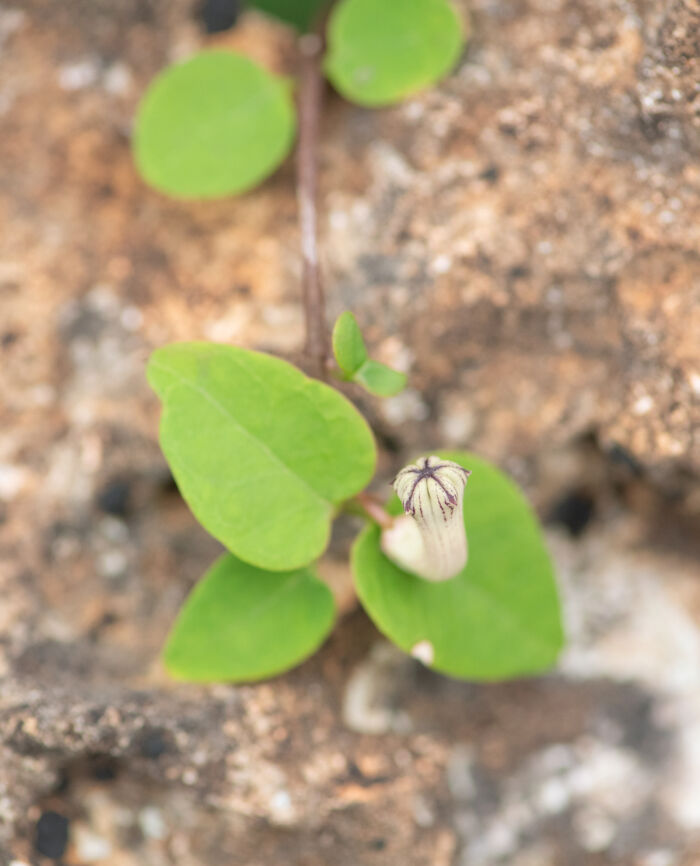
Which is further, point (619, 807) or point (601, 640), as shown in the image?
point (601, 640)

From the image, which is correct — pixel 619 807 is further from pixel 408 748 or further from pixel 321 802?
pixel 321 802

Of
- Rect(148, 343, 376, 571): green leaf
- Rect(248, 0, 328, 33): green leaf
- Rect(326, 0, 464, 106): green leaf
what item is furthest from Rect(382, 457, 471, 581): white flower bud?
Rect(248, 0, 328, 33): green leaf

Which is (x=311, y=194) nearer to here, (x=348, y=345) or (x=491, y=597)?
(x=348, y=345)

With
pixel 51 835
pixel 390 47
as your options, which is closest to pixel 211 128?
pixel 390 47

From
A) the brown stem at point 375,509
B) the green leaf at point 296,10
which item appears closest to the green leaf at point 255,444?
the brown stem at point 375,509

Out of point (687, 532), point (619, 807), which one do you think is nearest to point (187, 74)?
point (687, 532)
